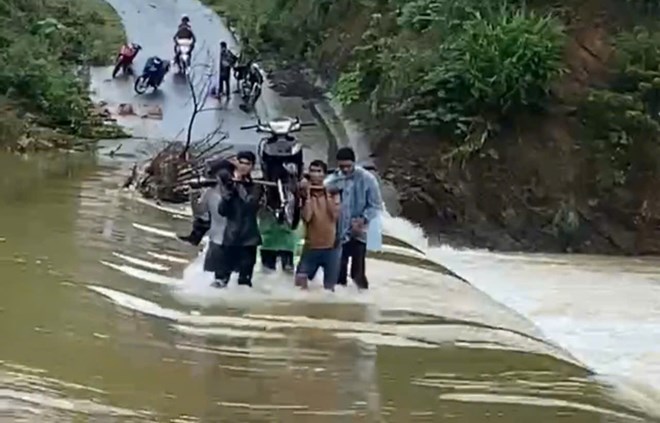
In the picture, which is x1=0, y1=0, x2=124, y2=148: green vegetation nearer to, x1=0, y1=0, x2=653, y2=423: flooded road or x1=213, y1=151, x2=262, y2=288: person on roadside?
x1=0, y1=0, x2=653, y2=423: flooded road

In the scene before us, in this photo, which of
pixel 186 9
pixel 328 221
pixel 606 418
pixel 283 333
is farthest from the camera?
pixel 186 9

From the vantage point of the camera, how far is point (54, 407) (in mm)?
8258

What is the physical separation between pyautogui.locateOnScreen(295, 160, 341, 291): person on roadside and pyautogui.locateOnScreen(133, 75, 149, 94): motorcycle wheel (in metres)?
17.4

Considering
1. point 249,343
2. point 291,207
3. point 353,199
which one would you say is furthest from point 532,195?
point 249,343

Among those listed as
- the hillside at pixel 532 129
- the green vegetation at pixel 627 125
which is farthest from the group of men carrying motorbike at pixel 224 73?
the green vegetation at pixel 627 125

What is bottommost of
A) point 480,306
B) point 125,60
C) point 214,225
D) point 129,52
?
point 480,306

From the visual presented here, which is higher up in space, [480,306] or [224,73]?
[224,73]

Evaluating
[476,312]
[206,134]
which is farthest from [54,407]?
[206,134]

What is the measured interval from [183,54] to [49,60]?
14.6 ft

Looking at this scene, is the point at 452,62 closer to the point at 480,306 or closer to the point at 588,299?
the point at 588,299

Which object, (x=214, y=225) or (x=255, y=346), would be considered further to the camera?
(x=214, y=225)

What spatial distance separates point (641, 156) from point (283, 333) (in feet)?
29.0

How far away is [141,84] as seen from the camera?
2888cm

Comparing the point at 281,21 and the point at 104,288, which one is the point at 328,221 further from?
the point at 281,21
